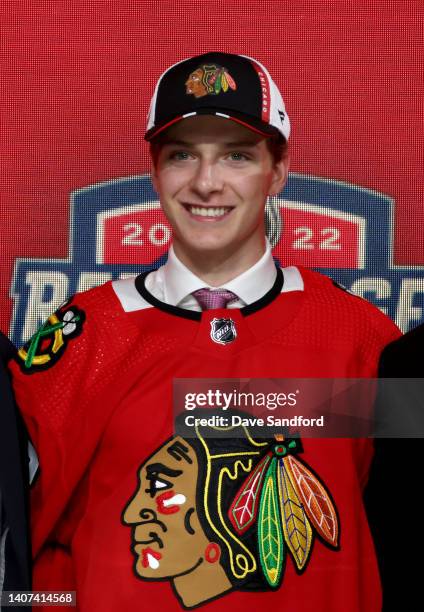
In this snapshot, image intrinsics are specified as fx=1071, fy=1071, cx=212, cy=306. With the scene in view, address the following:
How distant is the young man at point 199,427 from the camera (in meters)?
1.34

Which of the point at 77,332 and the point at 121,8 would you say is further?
the point at 121,8

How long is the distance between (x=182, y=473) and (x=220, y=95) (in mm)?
494

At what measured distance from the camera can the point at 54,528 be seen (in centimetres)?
142

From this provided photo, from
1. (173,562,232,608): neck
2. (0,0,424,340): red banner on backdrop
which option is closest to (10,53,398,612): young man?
(173,562,232,608): neck

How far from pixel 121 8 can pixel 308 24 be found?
353 millimetres

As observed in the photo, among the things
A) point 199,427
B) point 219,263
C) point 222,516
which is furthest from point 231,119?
point 222,516

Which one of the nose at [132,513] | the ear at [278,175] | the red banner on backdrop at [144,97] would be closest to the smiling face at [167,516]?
the nose at [132,513]

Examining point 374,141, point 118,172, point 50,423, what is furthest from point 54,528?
point 374,141

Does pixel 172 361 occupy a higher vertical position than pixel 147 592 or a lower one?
higher

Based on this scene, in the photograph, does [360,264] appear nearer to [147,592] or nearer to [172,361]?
[172,361]

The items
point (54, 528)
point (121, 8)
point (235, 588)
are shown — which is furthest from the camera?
point (121, 8)

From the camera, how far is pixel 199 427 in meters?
1.37

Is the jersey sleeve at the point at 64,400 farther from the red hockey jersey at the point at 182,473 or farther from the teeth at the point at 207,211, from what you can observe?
the teeth at the point at 207,211

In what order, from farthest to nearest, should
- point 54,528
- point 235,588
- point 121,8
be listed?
1. point 121,8
2. point 54,528
3. point 235,588
